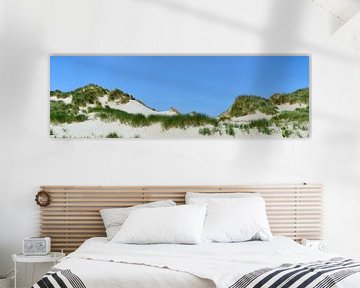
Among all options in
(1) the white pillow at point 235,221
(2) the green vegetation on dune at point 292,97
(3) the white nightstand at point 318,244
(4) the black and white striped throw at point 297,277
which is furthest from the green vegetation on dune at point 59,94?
(4) the black and white striped throw at point 297,277

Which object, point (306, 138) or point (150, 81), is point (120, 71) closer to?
point (150, 81)

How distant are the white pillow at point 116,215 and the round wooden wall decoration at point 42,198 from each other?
0.52m

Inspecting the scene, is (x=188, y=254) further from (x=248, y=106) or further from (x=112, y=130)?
(x=248, y=106)

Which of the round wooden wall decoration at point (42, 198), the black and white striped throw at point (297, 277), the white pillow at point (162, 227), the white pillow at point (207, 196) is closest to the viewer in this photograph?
the black and white striped throw at point (297, 277)

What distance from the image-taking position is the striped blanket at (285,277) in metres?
3.29

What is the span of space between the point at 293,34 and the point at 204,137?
1.31 meters

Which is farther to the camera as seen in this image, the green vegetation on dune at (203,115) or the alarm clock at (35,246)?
the green vegetation on dune at (203,115)

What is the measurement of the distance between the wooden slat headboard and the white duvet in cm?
75

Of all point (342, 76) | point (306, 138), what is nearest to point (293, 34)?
point (342, 76)

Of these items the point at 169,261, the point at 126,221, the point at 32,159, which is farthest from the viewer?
the point at 32,159

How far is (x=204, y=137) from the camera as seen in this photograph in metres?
5.64

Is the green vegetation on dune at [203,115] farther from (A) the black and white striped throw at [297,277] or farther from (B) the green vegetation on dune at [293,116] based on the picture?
(A) the black and white striped throw at [297,277]

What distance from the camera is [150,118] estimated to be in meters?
5.61

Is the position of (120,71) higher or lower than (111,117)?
higher
